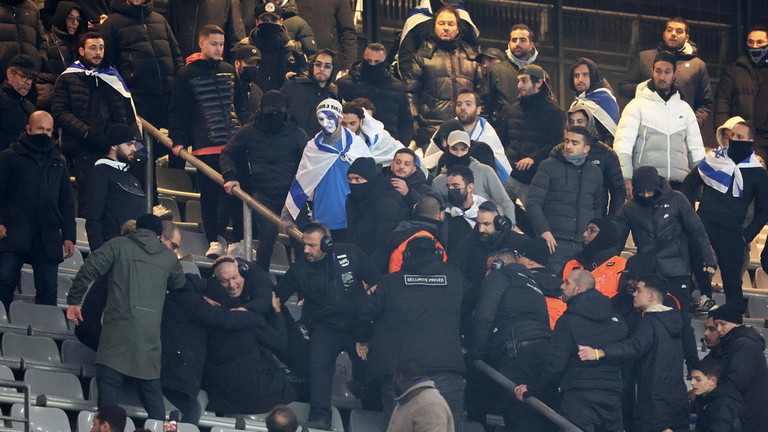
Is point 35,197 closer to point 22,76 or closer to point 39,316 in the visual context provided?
point 39,316

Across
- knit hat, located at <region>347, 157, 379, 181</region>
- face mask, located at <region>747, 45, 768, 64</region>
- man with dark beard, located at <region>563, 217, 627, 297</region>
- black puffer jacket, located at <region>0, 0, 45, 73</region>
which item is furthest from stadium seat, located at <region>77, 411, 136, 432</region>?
face mask, located at <region>747, 45, 768, 64</region>

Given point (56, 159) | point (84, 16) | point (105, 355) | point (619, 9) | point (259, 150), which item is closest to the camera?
point (105, 355)

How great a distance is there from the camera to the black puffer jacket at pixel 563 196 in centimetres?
1482

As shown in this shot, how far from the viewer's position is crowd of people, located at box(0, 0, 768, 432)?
1253 cm

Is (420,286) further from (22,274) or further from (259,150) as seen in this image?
(22,274)

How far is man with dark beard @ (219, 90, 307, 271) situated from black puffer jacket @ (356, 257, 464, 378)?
7.33ft

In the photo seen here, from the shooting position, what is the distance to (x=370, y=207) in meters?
14.2

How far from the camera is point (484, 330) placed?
42.5 feet

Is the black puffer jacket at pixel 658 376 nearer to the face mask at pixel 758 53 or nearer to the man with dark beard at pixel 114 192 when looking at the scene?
the man with dark beard at pixel 114 192

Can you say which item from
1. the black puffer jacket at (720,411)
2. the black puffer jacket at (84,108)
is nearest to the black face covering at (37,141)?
the black puffer jacket at (84,108)

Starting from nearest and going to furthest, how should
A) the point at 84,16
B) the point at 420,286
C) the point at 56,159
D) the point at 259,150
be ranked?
the point at 420,286
the point at 56,159
the point at 259,150
the point at 84,16

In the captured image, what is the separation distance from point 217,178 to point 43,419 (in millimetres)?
3704

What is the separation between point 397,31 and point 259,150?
4.56m

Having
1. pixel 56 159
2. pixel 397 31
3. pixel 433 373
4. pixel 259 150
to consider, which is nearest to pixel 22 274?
pixel 56 159
